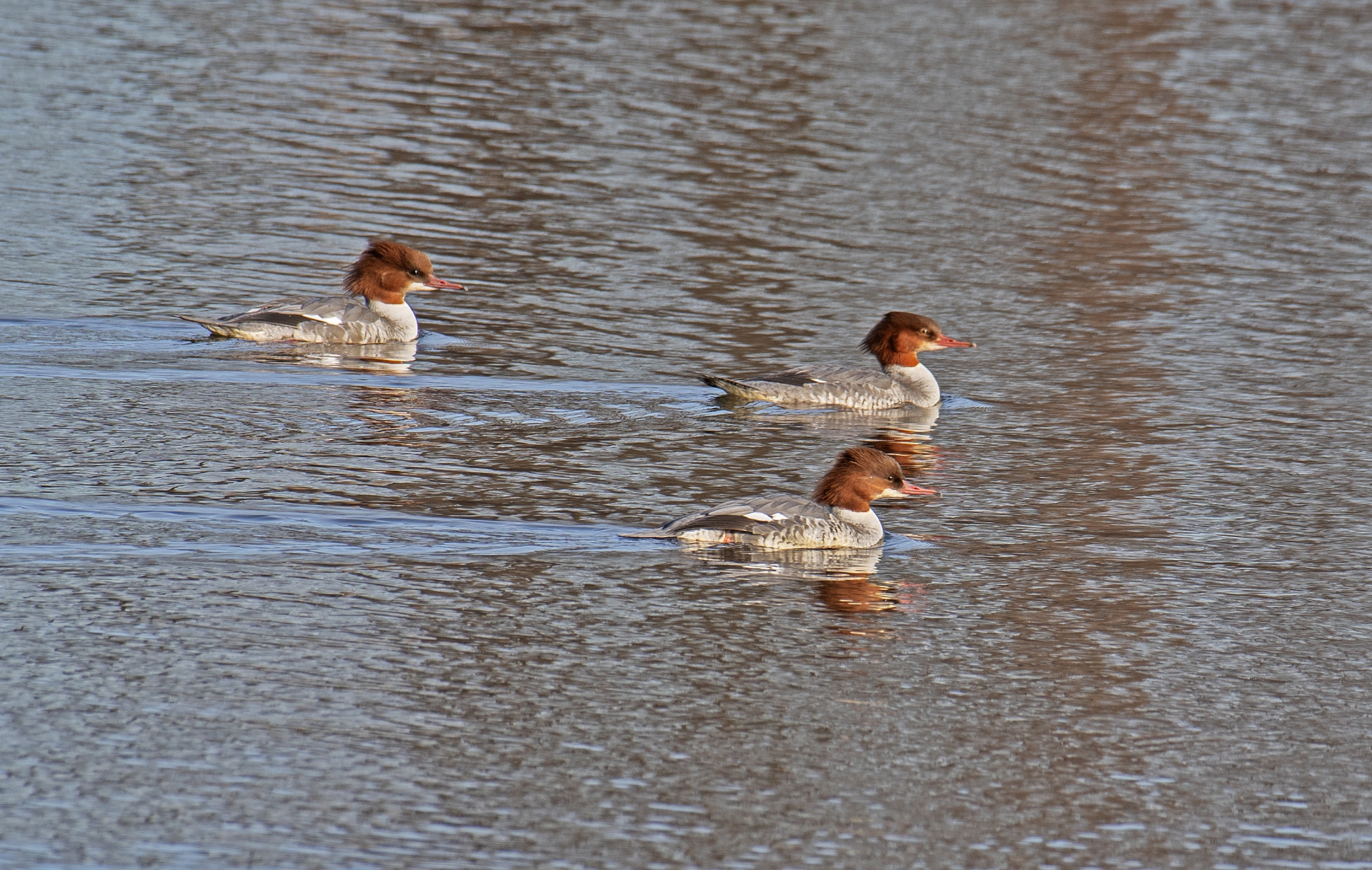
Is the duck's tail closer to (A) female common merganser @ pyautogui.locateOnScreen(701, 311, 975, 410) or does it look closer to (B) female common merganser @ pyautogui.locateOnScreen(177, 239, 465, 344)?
(A) female common merganser @ pyautogui.locateOnScreen(701, 311, 975, 410)

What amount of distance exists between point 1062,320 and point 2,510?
10.4 metres

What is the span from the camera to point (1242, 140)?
2622cm

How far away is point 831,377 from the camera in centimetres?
1466

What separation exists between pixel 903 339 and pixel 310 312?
15.7 feet

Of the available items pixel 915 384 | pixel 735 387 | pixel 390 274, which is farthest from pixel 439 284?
pixel 915 384

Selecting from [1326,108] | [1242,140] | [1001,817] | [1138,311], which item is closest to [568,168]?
[1138,311]

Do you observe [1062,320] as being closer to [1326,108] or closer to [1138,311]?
[1138,311]

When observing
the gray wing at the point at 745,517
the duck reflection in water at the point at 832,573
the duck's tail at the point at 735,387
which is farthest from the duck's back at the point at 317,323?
the duck reflection in water at the point at 832,573

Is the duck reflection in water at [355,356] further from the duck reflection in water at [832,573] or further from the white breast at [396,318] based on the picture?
the duck reflection in water at [832,573]

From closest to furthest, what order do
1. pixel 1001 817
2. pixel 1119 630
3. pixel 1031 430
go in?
pixel 1001 817 < pixel 1119 630 < pixel 1031 430

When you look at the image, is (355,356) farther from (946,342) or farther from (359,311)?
(946,342)

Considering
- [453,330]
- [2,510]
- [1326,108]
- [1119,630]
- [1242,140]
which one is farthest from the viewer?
[1326,108]

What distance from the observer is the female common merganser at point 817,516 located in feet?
34.2

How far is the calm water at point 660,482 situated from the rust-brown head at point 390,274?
51 centimetres
